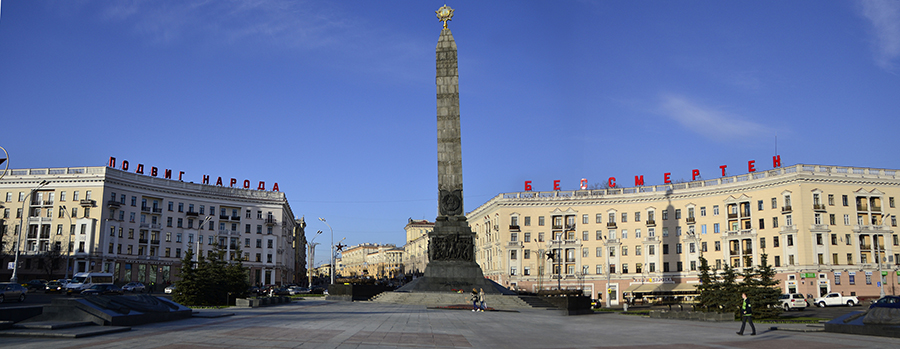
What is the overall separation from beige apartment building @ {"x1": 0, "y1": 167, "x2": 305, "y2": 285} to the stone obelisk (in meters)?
36.7

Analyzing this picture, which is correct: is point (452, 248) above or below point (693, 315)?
above

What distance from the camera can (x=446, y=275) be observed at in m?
42.8

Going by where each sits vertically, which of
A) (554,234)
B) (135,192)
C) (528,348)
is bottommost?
(528,348)

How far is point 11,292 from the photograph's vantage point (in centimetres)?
3075

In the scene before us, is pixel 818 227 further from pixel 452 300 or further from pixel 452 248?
pixel 452 300

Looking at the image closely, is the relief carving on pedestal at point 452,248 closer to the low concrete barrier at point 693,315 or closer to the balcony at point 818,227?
the low concrete barrier at point 693,315

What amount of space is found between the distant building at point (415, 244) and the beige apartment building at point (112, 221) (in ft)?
176

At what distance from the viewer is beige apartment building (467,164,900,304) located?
2766 inches

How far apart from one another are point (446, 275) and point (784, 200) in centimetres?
4964

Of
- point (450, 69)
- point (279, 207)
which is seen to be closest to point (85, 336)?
point (450, 69)

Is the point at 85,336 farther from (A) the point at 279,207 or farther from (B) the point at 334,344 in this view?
(A) the point at 279,207

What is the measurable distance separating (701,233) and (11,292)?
7425 centimetres

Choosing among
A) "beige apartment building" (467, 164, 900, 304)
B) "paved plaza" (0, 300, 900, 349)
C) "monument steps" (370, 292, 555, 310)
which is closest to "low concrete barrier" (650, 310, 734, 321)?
"paved plaza" (0, 300, 900, 349)

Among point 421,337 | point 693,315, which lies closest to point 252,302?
point 421,337
